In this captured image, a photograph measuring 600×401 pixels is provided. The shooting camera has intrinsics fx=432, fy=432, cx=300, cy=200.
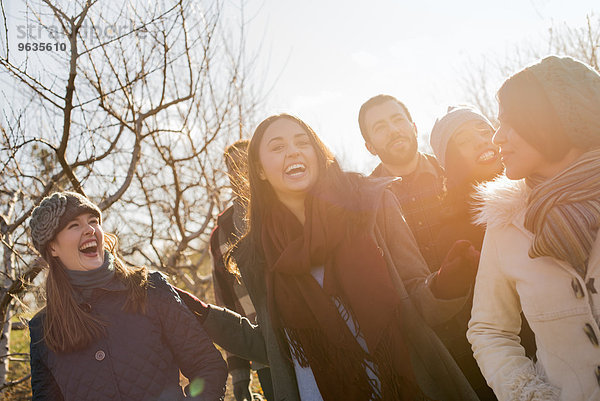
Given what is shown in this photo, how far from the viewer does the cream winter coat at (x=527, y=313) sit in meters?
1.34

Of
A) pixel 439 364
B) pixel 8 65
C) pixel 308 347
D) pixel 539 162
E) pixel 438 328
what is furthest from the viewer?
pixel 8 65

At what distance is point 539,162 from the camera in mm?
1512

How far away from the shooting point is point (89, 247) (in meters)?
2.14

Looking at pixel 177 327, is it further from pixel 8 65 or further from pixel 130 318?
pixel 8 65

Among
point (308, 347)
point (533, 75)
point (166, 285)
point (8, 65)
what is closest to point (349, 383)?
point (308, 347)

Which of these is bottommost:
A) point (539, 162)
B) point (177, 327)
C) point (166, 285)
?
point (177, 327)

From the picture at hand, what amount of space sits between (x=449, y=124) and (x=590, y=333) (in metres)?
1.91

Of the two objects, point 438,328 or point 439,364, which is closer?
point 439,364

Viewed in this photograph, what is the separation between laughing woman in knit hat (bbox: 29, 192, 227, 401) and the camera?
1.96 metres

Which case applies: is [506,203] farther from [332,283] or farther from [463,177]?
[463,177]

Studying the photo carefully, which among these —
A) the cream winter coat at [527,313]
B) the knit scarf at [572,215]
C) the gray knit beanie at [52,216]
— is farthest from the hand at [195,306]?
the knit scarf at [572,215]

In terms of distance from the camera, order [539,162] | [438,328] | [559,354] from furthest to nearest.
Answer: [438,328] < [539,162] < [559,354]

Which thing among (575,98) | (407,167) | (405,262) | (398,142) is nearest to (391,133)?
(398,142)

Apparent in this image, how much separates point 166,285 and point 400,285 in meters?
1.17
